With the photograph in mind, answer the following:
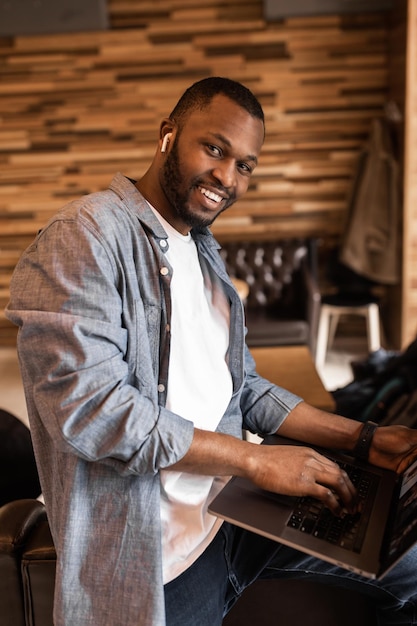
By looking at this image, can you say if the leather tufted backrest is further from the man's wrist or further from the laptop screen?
the laptop screen

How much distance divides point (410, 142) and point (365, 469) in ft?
11.7

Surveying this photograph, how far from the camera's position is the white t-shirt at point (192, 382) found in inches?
48.6

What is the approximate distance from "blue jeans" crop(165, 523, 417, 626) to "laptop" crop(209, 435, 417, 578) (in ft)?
0.52

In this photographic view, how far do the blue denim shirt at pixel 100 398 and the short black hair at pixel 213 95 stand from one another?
264 mm

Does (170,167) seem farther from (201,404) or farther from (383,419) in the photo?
(383,419)

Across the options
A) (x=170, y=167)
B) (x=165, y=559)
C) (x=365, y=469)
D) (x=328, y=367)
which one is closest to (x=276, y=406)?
(x=365, y=469)

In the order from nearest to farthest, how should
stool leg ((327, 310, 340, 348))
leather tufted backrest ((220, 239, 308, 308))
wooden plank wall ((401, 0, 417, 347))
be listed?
1. wooden plank wall ((401, 0, 417, 347))
2. leather tufted backrest ((220, 239, 308, 308))
3. stool leg ((327, 310, 340, 348))

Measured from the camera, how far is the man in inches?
42.8

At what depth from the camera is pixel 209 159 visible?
1319 mm

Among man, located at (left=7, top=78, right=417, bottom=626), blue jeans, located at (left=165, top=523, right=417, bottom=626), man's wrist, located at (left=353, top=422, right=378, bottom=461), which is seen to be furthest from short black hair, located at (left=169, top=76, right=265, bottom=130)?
blue jeans, located at (left=165, top=523, right=417, bottom=626)

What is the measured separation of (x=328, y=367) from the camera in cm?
476

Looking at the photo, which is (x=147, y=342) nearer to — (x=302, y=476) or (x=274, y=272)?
(x=302, y=476)

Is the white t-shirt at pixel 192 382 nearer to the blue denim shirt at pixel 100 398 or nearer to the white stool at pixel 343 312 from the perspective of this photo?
the blue denim shirt at pixel 100 398

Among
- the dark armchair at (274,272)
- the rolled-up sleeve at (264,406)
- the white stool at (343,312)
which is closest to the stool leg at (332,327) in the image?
the white stool at (343,312)
